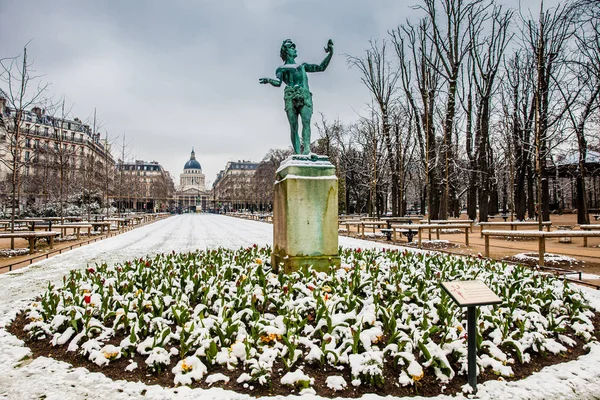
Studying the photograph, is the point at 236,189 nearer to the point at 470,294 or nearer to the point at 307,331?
the point at 307,331

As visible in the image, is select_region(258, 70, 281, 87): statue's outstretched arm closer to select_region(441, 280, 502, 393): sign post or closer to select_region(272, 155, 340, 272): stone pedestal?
select_region(272, 155, 340, 272): stone pedestal

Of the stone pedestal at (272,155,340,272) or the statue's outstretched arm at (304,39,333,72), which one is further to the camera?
the statue's outstretched arm at (304,39,333,72)

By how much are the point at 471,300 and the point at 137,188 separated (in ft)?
166

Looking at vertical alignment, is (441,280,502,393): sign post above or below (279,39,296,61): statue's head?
below

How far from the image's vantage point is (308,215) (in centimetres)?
681

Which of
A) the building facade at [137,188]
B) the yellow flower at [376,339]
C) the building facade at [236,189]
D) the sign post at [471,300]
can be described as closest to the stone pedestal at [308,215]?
the yellow flower at [376,339]

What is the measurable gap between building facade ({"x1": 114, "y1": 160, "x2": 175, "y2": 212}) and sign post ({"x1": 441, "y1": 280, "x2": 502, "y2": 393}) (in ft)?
112

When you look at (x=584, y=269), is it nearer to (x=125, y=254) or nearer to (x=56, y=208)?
(x=125, y=254)

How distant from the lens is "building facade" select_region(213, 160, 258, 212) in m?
85.6

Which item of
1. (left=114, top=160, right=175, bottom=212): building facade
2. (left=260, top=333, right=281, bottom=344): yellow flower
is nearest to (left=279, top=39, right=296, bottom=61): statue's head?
(left=260, top=333, right=281, bottom=344): yellow flower

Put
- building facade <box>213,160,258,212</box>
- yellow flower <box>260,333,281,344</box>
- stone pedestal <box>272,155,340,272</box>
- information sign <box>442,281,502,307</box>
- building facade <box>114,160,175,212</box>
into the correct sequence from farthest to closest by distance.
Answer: building facade <box>213,160,258,212</box> < building facade <box>114,160,175,212</box> < stone pedestal <box>272,155,340,272</box> < yellow flower <box>260,333,281,344</box> < information sign <box>442,281,502,307</box>

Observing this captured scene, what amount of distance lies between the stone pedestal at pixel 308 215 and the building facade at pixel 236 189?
242 feet

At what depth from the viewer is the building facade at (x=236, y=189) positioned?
85562 millimetres

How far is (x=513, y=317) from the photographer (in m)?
4.79
